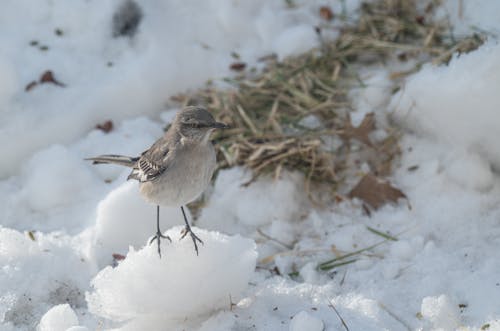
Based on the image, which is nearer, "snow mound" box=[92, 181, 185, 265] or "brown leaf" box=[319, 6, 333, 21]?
"snow mound" box=[92, 181, 185, 265]

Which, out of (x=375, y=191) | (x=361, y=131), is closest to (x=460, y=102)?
(x=361, y=131)

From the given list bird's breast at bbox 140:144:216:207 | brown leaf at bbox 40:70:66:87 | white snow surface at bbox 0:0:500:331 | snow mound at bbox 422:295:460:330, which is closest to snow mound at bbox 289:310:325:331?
white snow surface at bbox 0:0:500:331

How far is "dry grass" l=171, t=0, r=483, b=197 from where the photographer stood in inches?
192

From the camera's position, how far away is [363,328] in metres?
3.46

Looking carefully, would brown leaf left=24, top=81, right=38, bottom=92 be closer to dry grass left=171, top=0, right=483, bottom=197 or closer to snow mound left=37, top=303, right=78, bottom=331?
dry grass left=171, top=0, right=483, bottom=197

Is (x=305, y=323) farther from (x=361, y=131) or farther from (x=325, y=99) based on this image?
(x=325, y=99)

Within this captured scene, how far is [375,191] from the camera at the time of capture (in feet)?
15.1

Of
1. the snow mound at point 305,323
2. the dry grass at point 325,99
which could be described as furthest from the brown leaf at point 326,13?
the snow mound at point 305,323

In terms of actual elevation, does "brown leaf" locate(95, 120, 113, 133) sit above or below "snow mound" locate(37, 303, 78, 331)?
above

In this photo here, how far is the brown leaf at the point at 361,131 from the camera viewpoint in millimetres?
4918

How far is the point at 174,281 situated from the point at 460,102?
8.08ft

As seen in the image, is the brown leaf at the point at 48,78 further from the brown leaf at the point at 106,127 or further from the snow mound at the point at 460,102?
the snow mound at the point at 460,102

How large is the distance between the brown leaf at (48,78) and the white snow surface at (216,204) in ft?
0.21

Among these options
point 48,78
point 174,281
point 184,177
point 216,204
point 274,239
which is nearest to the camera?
point 174,281
